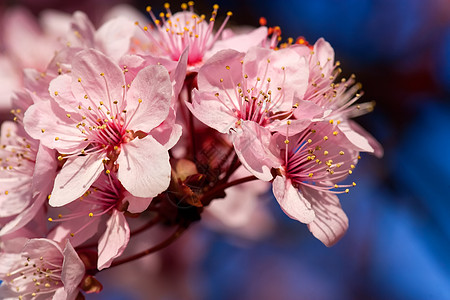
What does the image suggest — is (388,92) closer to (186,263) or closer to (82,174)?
(186,263)

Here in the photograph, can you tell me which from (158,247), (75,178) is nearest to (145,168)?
(75,178)

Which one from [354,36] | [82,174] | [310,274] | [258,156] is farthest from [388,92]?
[82,174]

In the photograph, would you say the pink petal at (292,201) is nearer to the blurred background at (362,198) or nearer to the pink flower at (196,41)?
the pink flower at (196,41)

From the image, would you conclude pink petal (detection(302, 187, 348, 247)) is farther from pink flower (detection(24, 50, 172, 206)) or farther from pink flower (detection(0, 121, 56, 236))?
pink flower (detection(0, 121, 56, 236))

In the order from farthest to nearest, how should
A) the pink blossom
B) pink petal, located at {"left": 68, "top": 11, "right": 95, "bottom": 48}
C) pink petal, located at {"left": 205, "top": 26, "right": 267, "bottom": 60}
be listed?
the pink blossom, pink petal, located at {"left": 68, "top": 11, "right": 95, "bottom": 48}, pink petal, located at {"left": 205, "top": 26, "right": 267, "bottom": 60}

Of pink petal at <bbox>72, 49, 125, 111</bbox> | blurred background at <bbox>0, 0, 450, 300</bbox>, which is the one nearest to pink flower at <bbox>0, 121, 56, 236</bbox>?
pink petal at <bbox>72, 49, 125, 111</bbox>

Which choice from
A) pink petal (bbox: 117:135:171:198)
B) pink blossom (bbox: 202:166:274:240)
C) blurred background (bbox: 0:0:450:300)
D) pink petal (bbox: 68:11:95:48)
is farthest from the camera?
blurred background (bbox: 0:0:450:300)

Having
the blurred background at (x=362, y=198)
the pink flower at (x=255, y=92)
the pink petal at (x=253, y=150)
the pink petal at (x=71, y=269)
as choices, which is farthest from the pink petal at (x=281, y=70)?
the blurred background at (x=362, y=198)
